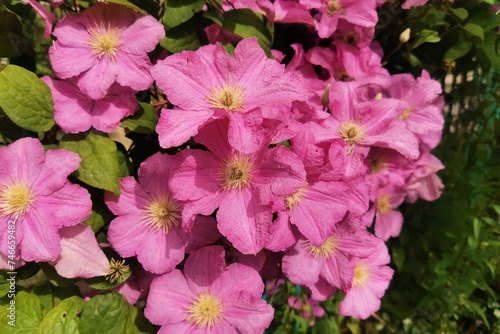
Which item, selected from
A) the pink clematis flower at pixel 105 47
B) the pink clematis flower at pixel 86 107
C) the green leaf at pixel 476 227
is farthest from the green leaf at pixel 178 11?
the green leaf at pixel 476 227

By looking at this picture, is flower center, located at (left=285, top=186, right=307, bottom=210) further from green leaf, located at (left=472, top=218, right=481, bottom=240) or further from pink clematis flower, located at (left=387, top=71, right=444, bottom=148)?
green leaf, located at (left=472, top=218, right=481, bottom=240)

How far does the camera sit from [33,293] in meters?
0.70

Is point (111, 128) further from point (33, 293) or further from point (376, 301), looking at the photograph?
point (376, 301)

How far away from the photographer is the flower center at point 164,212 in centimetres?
68

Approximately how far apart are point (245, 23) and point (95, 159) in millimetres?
343

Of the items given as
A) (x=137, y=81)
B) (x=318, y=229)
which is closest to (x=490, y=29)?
(x=318, y=229)

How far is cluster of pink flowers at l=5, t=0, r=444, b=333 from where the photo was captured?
1.87 feet

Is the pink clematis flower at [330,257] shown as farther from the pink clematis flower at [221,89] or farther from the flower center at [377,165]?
the pink clematis flower at [221,89]

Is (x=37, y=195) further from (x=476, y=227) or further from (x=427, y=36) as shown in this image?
(x=476, y=227)

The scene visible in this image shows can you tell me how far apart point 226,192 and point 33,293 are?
39cm

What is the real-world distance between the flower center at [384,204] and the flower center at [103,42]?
62 cm

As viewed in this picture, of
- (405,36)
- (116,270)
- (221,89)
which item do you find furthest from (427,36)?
(116,270)

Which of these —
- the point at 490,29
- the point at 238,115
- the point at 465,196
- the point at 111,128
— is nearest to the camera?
the point at 238,115

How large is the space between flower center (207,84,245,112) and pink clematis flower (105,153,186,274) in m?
0.12
